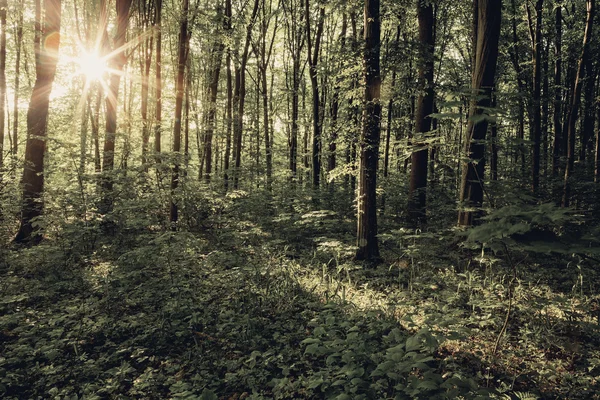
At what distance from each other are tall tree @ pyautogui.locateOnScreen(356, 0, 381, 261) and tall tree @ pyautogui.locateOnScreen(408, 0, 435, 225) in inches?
117

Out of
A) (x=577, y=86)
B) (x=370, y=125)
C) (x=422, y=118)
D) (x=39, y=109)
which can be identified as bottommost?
(x=370, y=125)

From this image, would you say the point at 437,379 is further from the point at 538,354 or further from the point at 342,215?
the point at 342,215

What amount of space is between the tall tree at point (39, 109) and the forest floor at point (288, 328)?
1614mm

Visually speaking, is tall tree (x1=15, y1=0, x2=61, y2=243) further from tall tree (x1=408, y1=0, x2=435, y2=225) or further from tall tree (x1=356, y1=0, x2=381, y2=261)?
tall tree (x1=408, y1=0, x2=435, y2=225)

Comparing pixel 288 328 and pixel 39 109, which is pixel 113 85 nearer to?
pixel 39 109

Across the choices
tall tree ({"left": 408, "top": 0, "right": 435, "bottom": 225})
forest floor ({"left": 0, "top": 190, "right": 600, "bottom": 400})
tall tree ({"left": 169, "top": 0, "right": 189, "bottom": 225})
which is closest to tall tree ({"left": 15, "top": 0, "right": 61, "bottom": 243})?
forest floor ({"left": 0, "top": 190, "right": 600, "bottom": 400})

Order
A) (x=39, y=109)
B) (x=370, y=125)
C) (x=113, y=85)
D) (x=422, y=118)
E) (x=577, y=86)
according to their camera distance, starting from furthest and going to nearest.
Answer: (x=113, y=85) → (x=577, y=86) → (x=422, y=118) → (x=39, y=109) → (x=370, y=125)

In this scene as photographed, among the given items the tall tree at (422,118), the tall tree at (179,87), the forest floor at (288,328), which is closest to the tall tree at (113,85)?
the tall tree at (179,87)

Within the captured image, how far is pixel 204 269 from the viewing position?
7.30 meters

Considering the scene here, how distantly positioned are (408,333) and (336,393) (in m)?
1.80

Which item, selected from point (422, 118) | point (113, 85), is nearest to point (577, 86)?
point (422, 118)

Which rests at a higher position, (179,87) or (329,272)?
(179,87)

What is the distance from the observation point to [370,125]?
6949 mm

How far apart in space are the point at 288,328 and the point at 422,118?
8.43m
